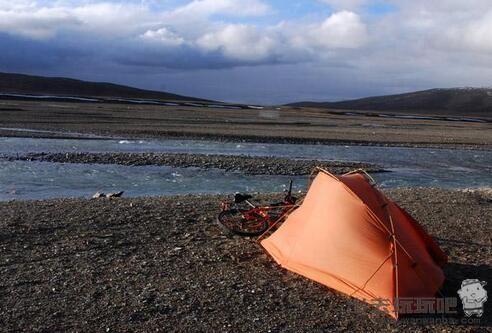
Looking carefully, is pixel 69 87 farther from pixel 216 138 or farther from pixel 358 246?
pixel 358 246

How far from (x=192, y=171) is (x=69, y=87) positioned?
385 feet

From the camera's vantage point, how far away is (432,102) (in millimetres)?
155625

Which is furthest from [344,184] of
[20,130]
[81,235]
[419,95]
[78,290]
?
[419,95]

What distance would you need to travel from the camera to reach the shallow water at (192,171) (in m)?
18.1

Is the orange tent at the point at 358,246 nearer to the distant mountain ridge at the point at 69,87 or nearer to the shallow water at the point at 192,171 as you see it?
the shallow water at the point at 192,171

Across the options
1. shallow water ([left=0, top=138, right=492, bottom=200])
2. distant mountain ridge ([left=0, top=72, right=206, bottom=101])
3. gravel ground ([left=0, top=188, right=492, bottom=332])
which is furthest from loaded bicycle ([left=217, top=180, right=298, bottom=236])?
distant mountain ridge ([left=0, top=72, right=206, bottom=101])

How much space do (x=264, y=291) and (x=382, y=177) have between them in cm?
1626

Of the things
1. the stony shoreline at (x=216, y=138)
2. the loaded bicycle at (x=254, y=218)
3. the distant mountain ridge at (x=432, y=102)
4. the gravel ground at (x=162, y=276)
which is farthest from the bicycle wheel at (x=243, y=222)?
the distant mountain ridge at (x=432, y=102)

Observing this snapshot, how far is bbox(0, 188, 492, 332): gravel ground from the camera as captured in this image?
6547mm

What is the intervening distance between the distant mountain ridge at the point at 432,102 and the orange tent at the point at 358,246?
138 meters

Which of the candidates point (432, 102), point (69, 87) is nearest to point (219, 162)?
point (69, 87)

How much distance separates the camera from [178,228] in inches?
422

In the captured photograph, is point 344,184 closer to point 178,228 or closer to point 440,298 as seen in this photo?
point 440,298

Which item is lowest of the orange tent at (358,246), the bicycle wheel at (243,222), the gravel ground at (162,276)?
the gravel ground at (162,276)
